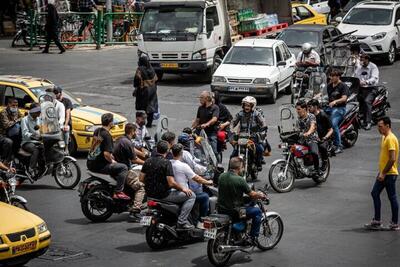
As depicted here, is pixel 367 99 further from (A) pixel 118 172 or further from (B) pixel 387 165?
→ (A) pixel 118 172

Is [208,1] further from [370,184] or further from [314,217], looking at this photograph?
[314,217]

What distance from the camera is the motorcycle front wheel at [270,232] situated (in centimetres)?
1388

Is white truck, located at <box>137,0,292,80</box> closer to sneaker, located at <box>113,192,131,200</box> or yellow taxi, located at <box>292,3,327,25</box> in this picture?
yellow taxi, located at <box>292,3,327,25</box>

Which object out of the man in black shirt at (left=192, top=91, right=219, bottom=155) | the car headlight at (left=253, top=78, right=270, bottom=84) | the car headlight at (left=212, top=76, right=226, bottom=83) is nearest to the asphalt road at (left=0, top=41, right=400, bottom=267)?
the car headlight at (left=253, top=78, right=270, bottom=84)

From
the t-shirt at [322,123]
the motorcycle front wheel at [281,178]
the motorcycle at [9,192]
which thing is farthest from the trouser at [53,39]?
the motorcycle at [9,192]

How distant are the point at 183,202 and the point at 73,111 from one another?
26.0ft

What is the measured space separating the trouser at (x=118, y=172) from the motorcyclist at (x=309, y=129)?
416cm

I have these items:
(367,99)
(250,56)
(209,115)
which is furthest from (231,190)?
(250,56)

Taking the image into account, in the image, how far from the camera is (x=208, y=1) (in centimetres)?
3048

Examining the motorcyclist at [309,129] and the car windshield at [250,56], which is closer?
the motorcyclist at [309,129]

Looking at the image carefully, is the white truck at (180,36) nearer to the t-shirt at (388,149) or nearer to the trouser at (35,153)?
the trouser at (35,153)

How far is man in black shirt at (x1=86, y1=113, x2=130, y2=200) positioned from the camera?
50.7ft

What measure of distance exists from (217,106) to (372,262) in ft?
21.0

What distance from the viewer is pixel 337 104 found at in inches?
834
